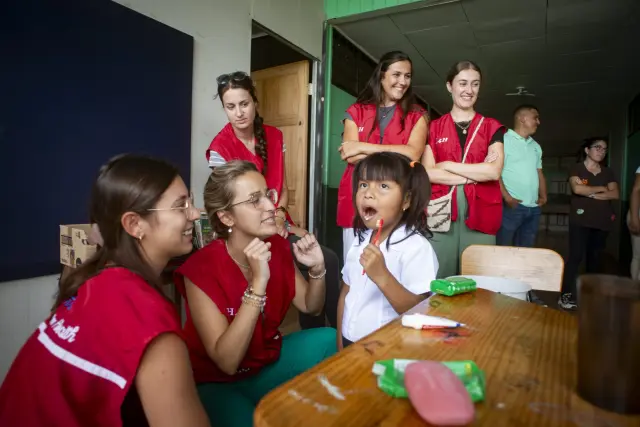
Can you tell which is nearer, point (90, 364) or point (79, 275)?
point (90, 364)

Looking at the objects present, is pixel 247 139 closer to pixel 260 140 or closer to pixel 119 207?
pixel 260 140

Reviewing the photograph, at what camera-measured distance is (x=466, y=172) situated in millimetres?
2312

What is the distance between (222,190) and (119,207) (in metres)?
0.48

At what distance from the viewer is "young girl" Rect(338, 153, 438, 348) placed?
139cm

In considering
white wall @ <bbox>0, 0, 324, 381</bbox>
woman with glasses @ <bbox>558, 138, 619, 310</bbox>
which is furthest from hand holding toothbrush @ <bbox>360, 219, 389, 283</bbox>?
woman with glasses @ <bbox>558, 138, 619, 310</bbox>

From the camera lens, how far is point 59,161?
82.5 inches

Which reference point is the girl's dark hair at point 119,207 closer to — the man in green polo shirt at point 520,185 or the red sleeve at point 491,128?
the red sleeve at point 491,128

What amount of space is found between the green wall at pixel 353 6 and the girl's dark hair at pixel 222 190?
3328 mm

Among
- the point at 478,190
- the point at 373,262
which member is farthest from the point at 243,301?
the point at 478,190

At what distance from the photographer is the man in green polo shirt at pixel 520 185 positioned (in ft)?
10.6

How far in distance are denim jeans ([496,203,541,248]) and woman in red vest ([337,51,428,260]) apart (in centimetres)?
127

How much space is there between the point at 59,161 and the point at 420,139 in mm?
1885

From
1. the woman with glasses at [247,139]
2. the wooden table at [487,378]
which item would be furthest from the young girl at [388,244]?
the woman with glasses at [247,139]

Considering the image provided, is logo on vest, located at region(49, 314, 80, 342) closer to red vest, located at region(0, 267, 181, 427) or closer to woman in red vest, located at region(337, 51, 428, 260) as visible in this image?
red vest, located at region(0, 267, 181, 427)
